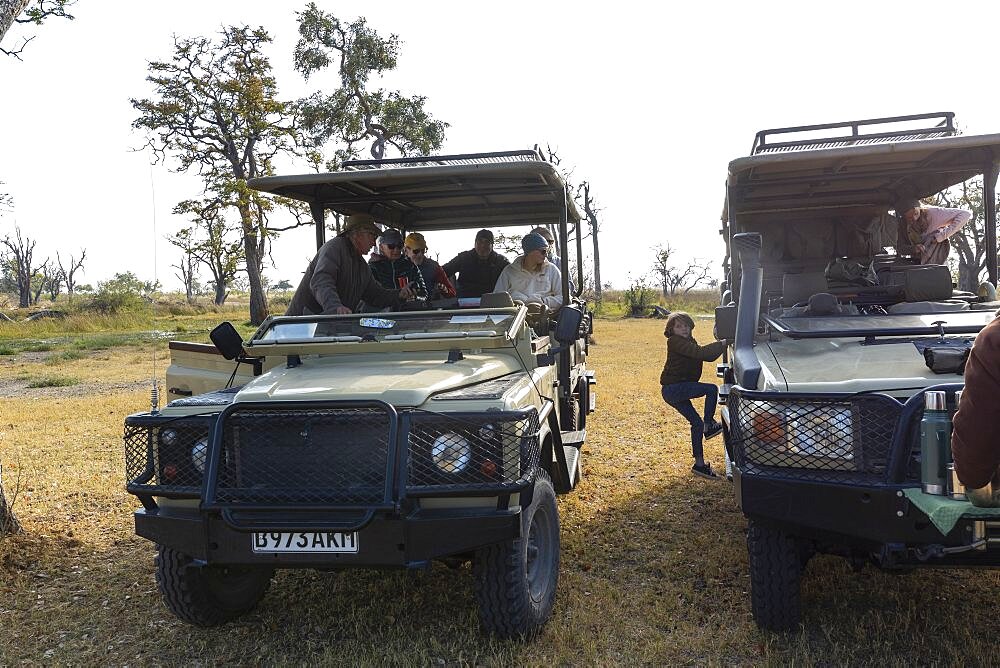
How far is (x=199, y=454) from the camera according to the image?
3.55m

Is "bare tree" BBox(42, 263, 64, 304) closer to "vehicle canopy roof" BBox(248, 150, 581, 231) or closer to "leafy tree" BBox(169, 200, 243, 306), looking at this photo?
"leafy tree" BBox(169, 200, 243, 306)

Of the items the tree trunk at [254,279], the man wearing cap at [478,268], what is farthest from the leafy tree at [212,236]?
the man wearing cap at [478,268]

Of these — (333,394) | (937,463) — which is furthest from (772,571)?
(333,394)

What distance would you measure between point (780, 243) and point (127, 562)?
5.90 metres

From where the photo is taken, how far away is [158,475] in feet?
11.8

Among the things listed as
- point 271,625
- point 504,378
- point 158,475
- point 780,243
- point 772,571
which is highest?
point 780,243

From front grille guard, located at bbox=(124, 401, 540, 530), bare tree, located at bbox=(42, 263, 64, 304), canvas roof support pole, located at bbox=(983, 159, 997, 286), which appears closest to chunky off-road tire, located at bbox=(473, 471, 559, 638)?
front grille guard, located at bbox=(124, 401, 540, 530)

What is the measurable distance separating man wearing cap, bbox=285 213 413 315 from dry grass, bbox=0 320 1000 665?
5.76ft

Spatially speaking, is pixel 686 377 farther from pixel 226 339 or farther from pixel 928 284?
pixel 226 339

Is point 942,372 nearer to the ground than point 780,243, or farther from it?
nearer to the ground

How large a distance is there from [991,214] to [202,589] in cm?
561

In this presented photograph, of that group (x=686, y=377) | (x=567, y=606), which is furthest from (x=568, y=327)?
(x=686, y=377)

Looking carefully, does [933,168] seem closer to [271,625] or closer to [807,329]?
[807,329]

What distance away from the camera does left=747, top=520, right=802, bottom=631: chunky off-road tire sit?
355 cm
